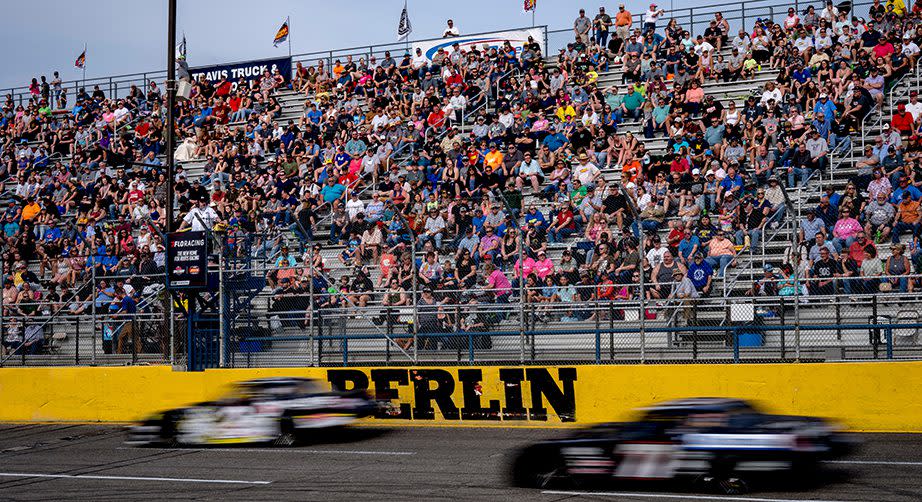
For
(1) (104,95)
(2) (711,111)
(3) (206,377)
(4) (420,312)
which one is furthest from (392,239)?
(1) (104,95)

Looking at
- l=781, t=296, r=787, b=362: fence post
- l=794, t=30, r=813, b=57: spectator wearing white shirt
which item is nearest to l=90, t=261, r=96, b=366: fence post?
l=781, t=296, r=787, b=362: fence post

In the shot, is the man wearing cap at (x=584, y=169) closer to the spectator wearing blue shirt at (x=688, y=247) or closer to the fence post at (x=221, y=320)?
the spectator wearing blue shirt at (x=688, y=247)

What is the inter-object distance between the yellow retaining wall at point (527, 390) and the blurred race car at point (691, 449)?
4531 mm

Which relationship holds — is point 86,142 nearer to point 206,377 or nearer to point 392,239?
point 206,377

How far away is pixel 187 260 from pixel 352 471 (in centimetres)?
835

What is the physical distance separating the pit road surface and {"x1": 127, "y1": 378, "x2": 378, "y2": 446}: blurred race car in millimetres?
254

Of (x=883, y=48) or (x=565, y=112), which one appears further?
(x=565, y=112)

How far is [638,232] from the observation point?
16188mm

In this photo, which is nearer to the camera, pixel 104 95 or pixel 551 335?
pixel 551 335

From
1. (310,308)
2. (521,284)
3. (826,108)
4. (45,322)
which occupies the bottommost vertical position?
(45,322)

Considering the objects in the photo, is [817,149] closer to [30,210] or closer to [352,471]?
[352,471]

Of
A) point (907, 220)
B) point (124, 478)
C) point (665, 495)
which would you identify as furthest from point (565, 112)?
point (665, 495)

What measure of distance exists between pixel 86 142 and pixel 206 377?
19.3m

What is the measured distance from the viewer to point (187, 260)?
19891 mm
